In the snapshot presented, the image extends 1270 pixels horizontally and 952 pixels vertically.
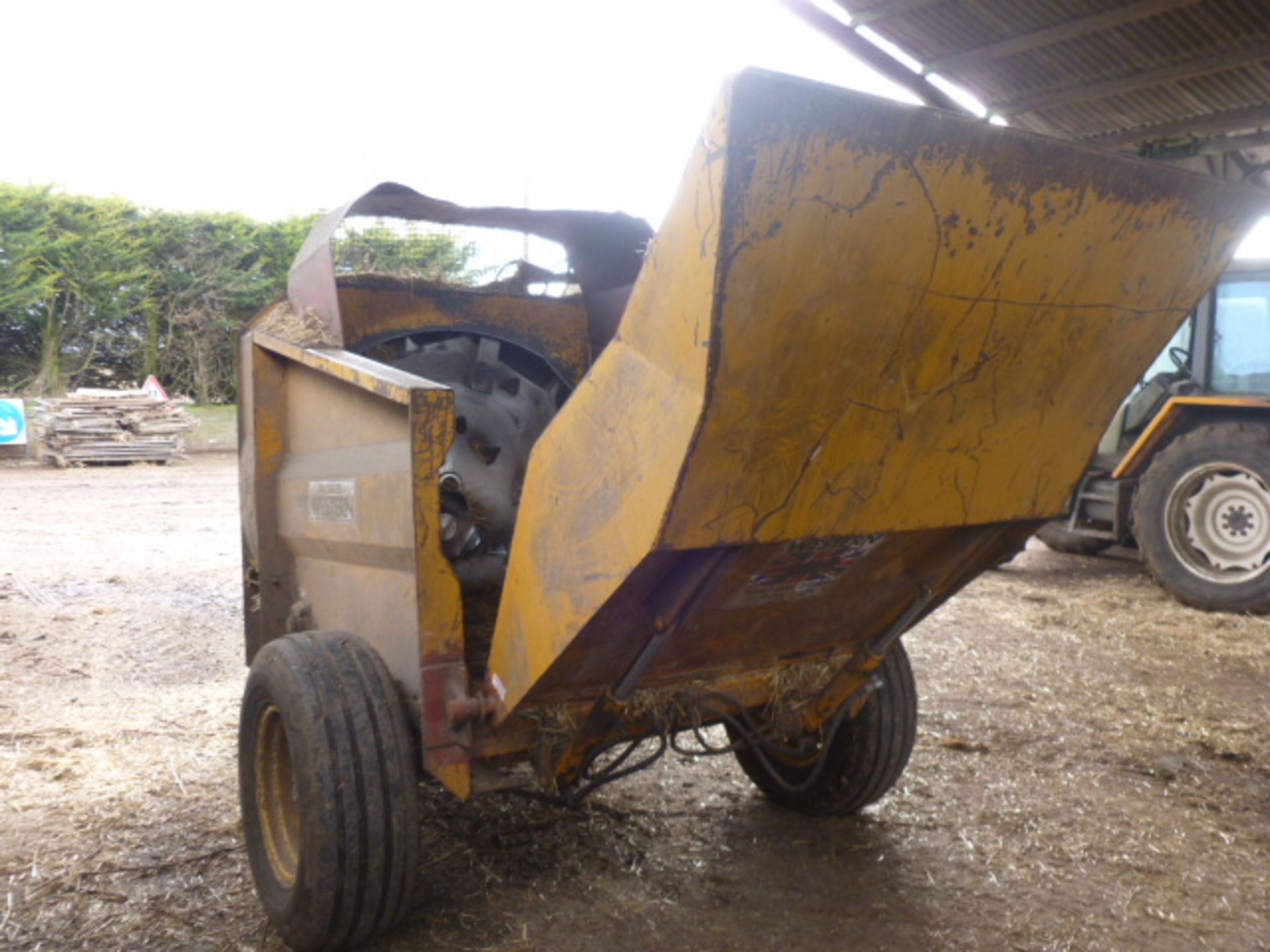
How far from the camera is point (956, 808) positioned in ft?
12.3

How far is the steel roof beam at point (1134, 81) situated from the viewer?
19.1ft

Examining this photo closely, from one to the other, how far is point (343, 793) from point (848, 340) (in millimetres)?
1512

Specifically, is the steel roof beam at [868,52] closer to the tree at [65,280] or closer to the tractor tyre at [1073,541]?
the tractor tyre at [1073,541]

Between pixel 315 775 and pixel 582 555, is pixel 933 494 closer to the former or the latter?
pixel 582 555

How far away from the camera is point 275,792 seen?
9.61 feet

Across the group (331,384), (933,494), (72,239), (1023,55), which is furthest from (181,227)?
(933,494)

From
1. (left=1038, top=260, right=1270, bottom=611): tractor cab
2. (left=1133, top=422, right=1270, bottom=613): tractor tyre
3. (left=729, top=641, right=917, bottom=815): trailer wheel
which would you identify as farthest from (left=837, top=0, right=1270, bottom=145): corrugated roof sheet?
(left=729, top=641, right=917, bottom=815): trailer wheel

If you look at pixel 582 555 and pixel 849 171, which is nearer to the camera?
pixel 849 171

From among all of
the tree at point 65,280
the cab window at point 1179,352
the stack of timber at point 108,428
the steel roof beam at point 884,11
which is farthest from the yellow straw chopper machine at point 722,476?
the tree at point 65,280

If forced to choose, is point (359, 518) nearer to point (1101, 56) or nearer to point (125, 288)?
point (1101, 56)

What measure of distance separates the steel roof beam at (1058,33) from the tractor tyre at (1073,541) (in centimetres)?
433

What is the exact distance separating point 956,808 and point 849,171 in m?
2.59

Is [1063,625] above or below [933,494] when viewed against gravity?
below

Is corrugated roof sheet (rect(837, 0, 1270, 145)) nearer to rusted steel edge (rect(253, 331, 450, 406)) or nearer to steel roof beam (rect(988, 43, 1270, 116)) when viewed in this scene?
steel roof beam (rect(988, 43, 1270, 116))
